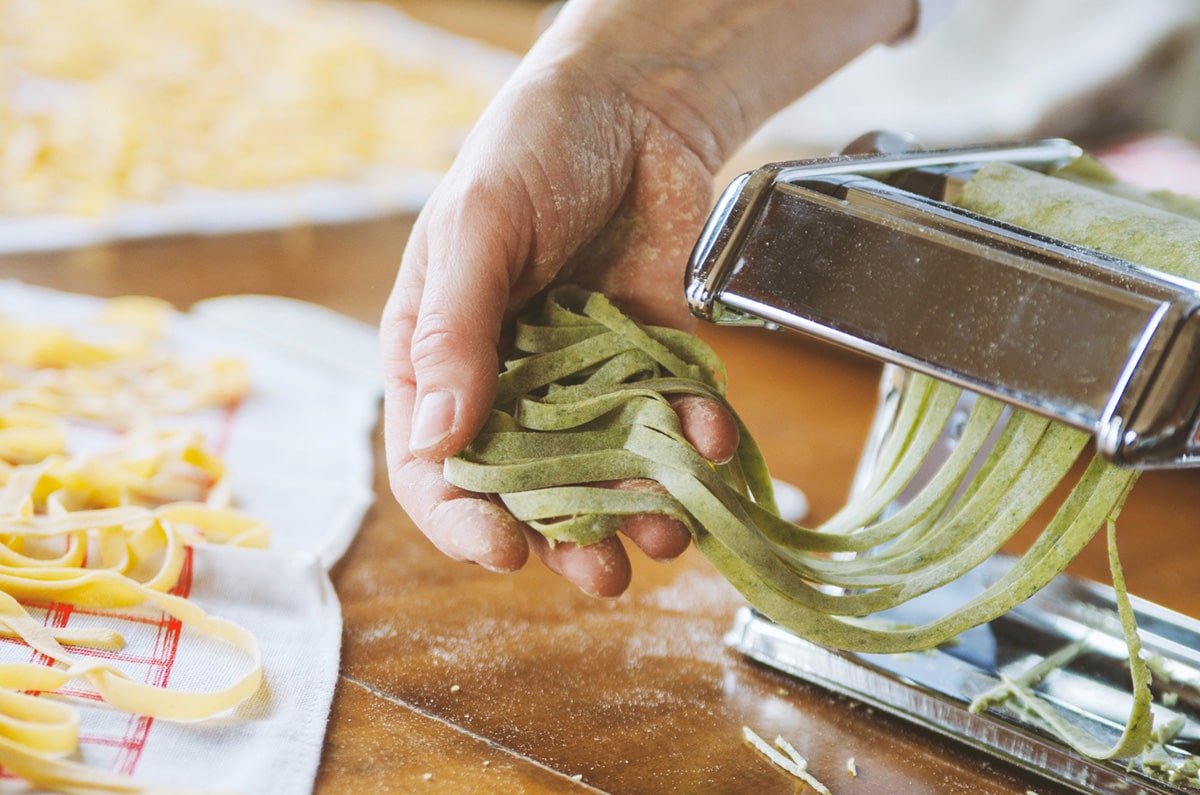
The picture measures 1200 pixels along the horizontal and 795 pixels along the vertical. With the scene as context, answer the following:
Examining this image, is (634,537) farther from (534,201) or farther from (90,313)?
(90,313)

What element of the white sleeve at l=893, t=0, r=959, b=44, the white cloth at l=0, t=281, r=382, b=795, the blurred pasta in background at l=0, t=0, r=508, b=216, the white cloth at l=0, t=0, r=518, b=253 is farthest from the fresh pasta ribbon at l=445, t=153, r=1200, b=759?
the blurred pasta in background at l=0, t=0, r=508, b=216

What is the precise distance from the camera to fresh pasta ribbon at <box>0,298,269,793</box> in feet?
Result: 2.35

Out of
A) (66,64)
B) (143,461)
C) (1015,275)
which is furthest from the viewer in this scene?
(66,64)

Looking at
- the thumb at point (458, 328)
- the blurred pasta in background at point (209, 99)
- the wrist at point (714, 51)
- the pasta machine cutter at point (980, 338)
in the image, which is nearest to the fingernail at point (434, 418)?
the thumb at point (458, 328)

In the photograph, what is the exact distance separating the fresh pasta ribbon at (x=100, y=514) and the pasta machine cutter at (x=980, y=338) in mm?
436

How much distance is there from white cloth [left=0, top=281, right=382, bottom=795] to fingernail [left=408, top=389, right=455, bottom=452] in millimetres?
201

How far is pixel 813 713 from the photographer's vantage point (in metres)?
0.87

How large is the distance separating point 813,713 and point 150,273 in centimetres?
123

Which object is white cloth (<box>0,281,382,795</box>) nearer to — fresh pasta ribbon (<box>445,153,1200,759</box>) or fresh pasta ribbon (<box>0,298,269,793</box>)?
fresh pasta ribbon (<box>0,298,269,793</box>)

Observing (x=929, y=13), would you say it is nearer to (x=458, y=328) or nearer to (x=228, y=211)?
(x=458, y=328)

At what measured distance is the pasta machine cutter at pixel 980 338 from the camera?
60 centimetres

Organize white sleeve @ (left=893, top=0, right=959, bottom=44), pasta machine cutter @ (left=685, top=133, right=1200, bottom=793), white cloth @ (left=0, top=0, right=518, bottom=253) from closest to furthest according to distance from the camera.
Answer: pasta machine cutter @ (left=685, top=133, right=1200, bottom=793) < white sleeve @ (left=893, top=0, right=959, bottom=44) < white cloth @ (left=0, top=0, right=518, bottom=253)

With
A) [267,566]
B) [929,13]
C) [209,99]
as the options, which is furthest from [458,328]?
[209,99]

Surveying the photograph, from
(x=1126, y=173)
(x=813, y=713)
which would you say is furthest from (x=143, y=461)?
(x=1126, y=173)
